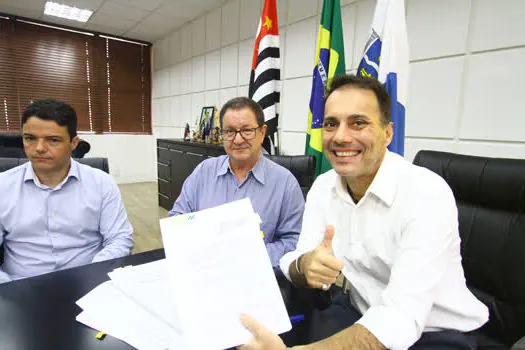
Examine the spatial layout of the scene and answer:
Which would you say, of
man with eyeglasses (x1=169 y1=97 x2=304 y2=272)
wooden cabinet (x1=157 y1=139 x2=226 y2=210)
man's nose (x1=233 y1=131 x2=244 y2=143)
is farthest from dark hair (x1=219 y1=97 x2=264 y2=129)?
wooden cabinet (x1=157 y1=139 x2=226 y2=210)

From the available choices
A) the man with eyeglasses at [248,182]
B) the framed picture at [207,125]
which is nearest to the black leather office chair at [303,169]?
the man with eyeglasses at [248,182]

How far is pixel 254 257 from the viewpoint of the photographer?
2.08 ft

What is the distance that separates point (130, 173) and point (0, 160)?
4.66 m

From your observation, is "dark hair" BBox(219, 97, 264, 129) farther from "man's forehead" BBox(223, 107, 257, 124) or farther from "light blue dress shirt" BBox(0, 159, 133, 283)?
"light blue dress shirt" BBox(0, 159, 133, 283)

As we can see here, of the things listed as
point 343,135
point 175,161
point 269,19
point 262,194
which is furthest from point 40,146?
point 175,161

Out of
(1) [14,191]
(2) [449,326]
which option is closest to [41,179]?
(1) [14,191]

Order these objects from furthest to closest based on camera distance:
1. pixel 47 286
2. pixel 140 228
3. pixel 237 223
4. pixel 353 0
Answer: pixel 140 228
pixel 353 0
pixel 47 286
pixel 237 223

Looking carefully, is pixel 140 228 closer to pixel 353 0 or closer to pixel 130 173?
pixel 130 173

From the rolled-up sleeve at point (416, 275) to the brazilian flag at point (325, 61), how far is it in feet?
4.79

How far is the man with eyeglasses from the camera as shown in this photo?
4.49 ft

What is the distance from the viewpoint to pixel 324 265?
29.0 inches

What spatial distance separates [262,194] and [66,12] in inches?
190

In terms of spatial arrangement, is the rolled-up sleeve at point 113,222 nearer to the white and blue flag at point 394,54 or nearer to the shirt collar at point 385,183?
the shirt collar at point 385,183

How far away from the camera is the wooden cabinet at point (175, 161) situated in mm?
3430
